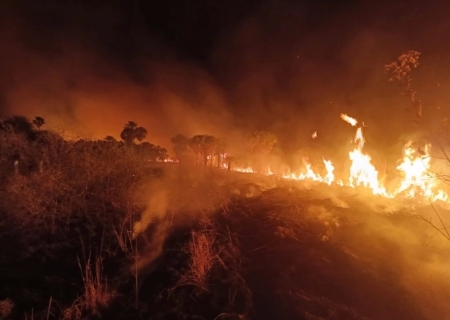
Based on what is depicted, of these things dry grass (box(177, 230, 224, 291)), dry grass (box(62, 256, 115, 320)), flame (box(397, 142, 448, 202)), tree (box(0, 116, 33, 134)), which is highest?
tree (box(0, 116, 33, 134))

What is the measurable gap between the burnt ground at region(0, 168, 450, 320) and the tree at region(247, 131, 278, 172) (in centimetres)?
1719

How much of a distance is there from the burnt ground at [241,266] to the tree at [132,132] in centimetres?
2237

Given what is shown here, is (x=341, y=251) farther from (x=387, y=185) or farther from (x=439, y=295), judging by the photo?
(x=387, y=185)

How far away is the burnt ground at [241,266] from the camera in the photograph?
7496 mm

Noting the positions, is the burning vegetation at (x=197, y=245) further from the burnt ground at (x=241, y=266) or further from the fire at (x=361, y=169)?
the fire at (x=361, y=169)

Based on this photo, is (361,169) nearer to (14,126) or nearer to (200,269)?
(200,269)

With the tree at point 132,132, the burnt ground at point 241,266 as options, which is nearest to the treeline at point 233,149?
the tree at point 132,132

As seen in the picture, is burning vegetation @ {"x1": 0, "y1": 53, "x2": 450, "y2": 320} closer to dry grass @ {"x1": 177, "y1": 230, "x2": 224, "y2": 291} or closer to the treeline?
dry grass @ {"x1": 177, "y1": 230, "x2": 224, "y2": 291}

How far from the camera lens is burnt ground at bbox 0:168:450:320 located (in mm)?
7496

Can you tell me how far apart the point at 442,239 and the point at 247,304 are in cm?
828

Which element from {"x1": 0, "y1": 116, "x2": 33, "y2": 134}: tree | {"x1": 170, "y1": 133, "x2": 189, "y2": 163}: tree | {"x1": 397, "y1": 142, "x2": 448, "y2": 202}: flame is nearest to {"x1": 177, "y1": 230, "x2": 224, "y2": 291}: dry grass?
{"x1": 0, "y1": 116, "x2": 33, "y2": 134}: tree

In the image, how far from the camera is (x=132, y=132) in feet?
115

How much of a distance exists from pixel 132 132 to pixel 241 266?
1125 inches

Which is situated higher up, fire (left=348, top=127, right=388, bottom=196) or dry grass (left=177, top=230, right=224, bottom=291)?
fire (left=348, top=127, right=388, bottom=196)
